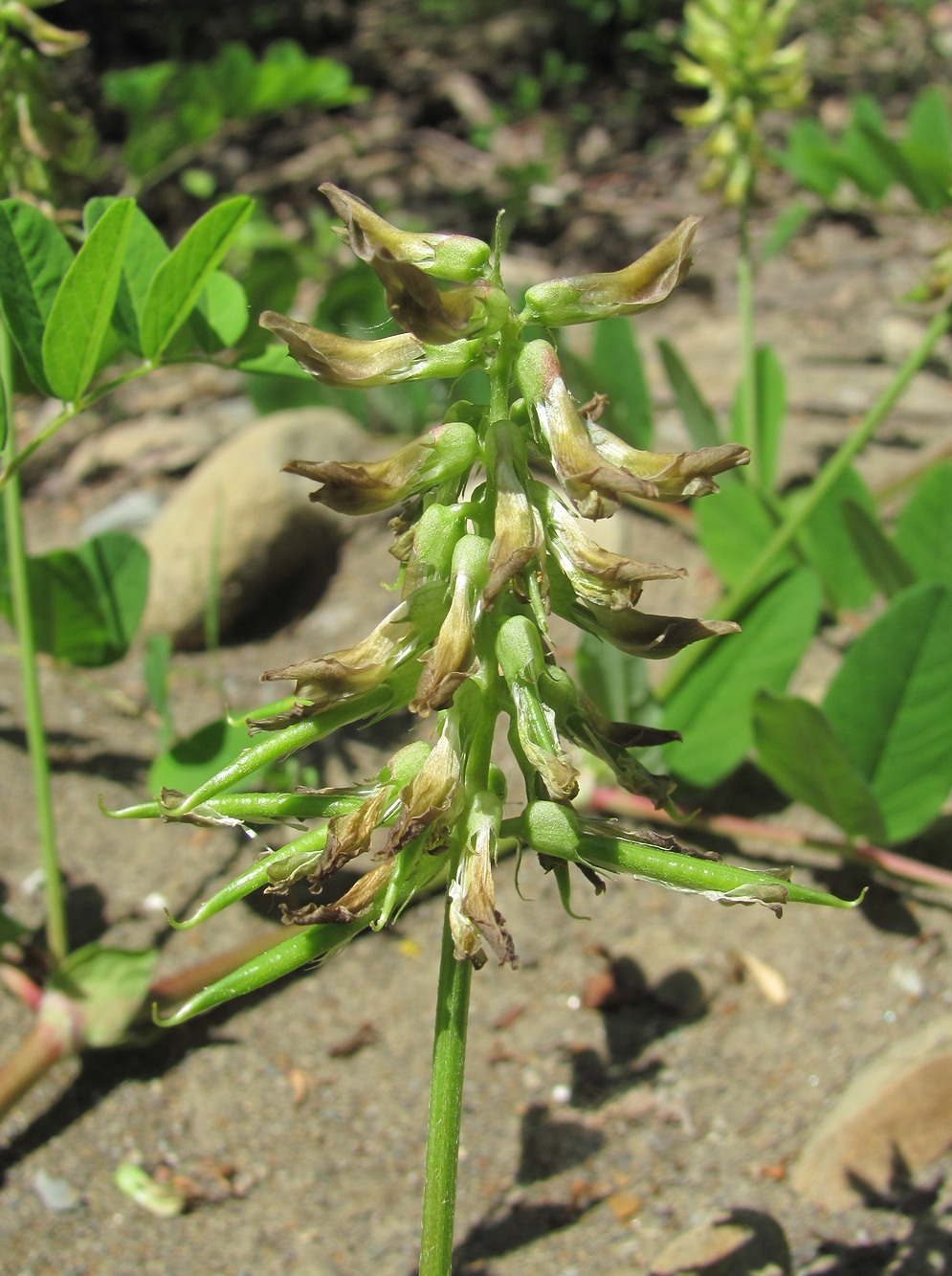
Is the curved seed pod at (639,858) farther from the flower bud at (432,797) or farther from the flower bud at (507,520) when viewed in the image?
the flower bud at (507,520)

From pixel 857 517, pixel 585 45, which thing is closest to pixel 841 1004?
pixel 857 517

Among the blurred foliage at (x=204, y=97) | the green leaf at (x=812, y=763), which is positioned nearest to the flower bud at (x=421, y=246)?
the green leaf at (x=812, y=763)

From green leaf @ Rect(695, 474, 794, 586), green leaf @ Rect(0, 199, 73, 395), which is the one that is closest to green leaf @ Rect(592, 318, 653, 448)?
green leaf @ Rect(695, 474, 794, 586)

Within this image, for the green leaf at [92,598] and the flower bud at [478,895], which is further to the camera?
the green leaf at [92,598]

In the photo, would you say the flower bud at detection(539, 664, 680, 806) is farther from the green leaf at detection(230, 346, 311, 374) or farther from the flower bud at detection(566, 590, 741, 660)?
the green leaf at detection(230, 346, 311, 374)

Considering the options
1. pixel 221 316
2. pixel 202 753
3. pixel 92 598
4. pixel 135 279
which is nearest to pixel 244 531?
pixel 92 598

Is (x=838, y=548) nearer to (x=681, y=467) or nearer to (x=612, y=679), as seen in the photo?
(x=612, y=679)

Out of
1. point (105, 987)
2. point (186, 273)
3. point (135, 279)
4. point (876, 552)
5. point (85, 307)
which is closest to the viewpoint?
point (85, 307)
